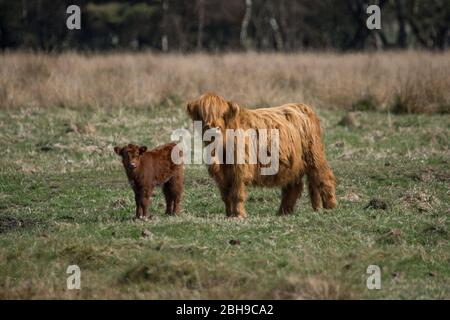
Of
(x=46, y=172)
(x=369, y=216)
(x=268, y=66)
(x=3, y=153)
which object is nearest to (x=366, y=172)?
(x=369, y=216)

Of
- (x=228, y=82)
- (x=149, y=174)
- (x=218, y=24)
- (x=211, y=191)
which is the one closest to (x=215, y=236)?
(x=149, y=174)

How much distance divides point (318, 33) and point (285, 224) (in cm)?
4272

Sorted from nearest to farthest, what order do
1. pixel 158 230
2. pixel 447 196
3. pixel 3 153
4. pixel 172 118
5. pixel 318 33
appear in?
1. pixel 158 230
2. pixel 447 196
3. pixel 3 153
4. pixel 172 118
5. pixel 318 33

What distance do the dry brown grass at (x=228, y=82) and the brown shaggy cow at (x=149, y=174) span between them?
8.64 m

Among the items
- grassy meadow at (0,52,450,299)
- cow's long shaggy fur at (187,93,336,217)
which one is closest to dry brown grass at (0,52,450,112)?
grassy meadow at (0,52,450,299)

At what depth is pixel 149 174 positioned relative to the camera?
11.1 m

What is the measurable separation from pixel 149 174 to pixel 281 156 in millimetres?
1437

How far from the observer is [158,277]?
8688 millimetres

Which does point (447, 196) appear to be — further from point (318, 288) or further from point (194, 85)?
point (194, 85)

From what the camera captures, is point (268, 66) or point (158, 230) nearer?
point (158, 230)

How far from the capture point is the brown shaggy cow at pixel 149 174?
35.9ft

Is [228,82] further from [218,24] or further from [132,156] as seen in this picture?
[218,24]

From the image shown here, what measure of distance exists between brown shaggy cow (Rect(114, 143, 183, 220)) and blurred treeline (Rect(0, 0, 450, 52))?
31226 mm

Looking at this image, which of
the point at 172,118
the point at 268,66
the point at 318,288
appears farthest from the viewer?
the point at 268,66
